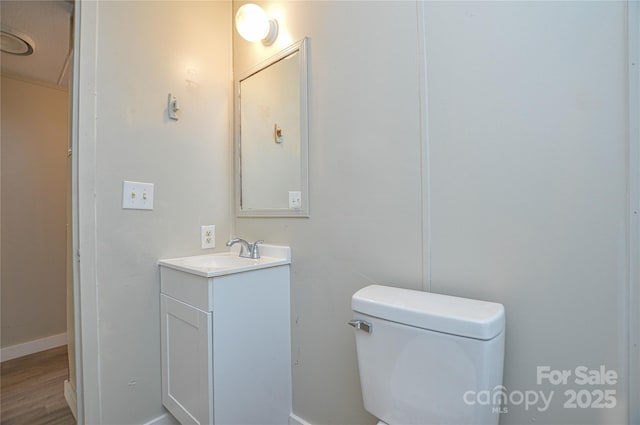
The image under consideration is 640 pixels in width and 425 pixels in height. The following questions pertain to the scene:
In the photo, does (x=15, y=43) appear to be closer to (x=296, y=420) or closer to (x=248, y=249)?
(x=248, y=249)

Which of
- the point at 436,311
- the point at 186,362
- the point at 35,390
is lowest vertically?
the point at 35,390

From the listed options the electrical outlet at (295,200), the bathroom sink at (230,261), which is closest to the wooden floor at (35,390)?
the bathroom sink at (230,261)

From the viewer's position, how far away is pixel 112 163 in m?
1.28

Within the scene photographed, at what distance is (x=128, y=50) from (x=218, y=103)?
45 cm

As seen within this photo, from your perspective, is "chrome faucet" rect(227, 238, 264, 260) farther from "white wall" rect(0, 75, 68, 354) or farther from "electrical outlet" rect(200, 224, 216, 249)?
"white wall" rect(0, 75, 68, 354)

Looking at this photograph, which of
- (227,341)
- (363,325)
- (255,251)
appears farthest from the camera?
(255,251)

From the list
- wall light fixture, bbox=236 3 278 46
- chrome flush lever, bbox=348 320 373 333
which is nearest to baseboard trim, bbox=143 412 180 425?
chrome flush lever, bbox=348 320 373 333

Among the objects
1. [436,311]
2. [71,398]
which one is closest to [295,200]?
[436,311]

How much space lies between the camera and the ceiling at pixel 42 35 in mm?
1505

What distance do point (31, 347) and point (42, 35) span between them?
7.33 ft

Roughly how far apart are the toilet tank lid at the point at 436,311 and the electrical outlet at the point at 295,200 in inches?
21.3

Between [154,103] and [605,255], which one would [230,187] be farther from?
[605,255]

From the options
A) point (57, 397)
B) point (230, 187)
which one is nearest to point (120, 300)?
point (230, 187)

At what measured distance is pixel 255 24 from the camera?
1427 millimetres
